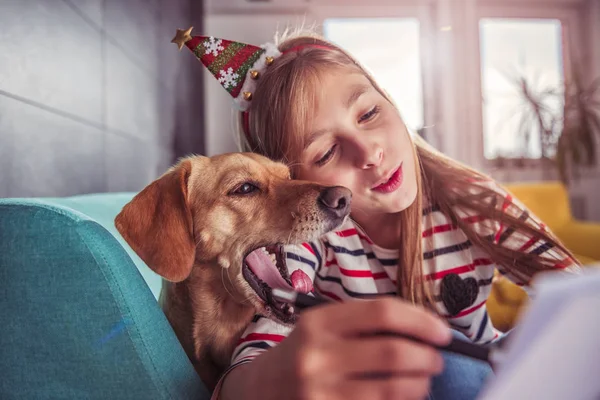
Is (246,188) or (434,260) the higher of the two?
(246,188)

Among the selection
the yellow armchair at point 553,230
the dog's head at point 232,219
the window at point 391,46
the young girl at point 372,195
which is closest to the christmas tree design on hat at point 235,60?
the young girl at point 372,195

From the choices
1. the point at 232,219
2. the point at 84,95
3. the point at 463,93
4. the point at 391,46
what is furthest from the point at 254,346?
the point at 463,93

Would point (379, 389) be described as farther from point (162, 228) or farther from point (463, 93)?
point (463, 93)

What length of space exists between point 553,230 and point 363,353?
9.37ft

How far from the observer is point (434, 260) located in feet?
3.00

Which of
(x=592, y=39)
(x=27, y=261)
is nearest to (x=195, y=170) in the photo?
(x=27, y=261)

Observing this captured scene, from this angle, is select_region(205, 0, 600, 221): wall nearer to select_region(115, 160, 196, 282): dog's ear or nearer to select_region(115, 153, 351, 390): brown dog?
select_region(115, 153, 351, 390): brown dog

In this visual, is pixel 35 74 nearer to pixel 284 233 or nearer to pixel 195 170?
pixel 195 170

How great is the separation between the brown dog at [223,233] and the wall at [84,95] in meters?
0.47

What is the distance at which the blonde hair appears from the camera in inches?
33.2

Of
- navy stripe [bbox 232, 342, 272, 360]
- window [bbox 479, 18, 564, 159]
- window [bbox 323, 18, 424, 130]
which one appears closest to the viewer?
navy stripe [bbox 232, 342, 272, 360]

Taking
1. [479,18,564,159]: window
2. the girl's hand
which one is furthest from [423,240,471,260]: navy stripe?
[479,18,564,159]: window

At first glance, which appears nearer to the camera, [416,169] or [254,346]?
[254,346]

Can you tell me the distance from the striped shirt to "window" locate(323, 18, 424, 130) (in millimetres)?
3141
